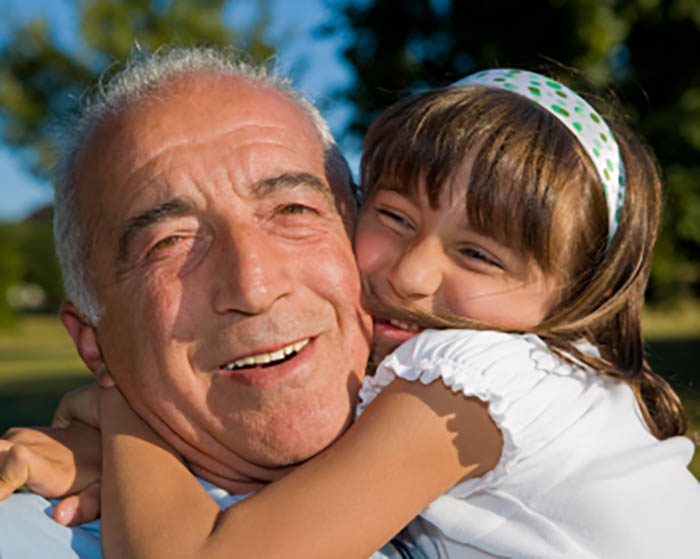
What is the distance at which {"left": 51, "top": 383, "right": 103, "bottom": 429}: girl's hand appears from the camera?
2.68 meters

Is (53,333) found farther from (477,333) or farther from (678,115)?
(477,333)

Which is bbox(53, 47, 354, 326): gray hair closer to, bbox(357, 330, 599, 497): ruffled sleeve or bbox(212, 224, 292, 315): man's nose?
bbox(212, 224, 292, 315): man's nose

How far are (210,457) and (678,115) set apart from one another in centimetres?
709

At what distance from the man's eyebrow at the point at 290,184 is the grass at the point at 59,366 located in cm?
154

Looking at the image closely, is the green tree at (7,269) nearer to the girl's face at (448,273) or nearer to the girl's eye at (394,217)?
the girl's eye at (394,217)

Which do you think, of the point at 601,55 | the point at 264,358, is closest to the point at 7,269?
the point at 601,55

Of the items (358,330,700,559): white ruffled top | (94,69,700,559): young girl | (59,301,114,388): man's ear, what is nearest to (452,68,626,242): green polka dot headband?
(94,69,700,559): young girl

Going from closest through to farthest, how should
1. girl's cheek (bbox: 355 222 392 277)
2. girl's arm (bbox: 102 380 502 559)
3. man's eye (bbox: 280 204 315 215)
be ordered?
girl's arm (bbox: 102 380 502 559) → man's eye (bbox: 280 204 315 215) → girl's cheek (bbox: 355 222 392 277)

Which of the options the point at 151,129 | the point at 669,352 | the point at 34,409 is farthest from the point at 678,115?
the point at 669,352

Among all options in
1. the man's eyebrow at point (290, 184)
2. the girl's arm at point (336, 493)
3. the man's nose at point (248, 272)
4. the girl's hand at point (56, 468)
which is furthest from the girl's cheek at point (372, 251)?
the girl's hand at point (56, 468)

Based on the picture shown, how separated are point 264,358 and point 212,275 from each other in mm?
296

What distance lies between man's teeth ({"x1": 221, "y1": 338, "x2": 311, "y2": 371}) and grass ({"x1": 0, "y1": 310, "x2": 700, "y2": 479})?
155cm

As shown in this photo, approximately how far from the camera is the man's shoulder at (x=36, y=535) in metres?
1.96

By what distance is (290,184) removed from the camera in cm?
255
